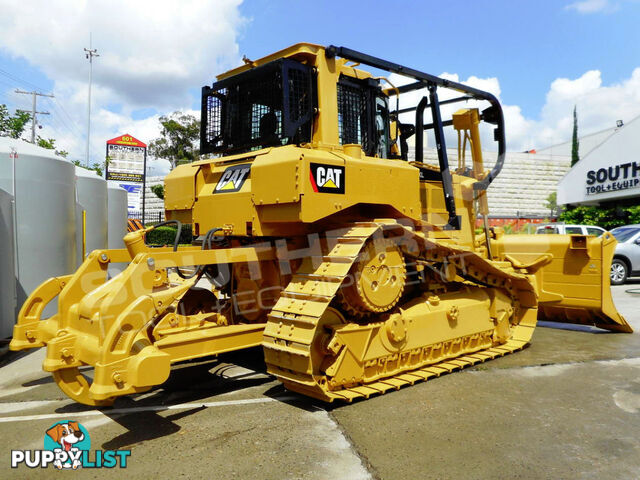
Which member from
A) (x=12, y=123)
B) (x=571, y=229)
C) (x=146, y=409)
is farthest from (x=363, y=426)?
(x=12, y=123)

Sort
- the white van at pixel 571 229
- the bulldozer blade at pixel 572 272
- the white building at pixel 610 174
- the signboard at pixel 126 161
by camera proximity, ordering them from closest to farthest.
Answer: the bulldozer blade at pixel 572 272, the white van at pixel 571 229, the signboard at pixel 126 161, the white building at pixel 610 174

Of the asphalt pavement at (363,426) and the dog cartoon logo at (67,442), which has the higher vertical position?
the asphalt pavement at (363,426)

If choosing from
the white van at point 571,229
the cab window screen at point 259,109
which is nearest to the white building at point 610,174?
the white van at point 571,229

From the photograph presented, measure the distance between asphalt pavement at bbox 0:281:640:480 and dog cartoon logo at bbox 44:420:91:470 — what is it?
0.08 meters

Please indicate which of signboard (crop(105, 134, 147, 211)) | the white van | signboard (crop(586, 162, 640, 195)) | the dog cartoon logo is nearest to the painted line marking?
the dog cartoon logo

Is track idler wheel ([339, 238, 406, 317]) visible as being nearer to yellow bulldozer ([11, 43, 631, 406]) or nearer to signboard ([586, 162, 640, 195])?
yellow bulldozer ([11, 43, 631, 406])

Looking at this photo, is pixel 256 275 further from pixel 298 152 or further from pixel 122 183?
pixel 122 183

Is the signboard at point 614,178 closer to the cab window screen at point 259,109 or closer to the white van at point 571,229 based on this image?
the white van at point 571,229

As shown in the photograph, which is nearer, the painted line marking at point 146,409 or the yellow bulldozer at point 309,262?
the yellow bulldozer at point 309,262

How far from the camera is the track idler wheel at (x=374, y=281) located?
4.80m

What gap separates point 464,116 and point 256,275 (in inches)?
145

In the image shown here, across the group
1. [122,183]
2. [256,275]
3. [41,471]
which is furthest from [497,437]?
[122,183]

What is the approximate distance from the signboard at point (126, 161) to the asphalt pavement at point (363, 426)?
66.6 feet

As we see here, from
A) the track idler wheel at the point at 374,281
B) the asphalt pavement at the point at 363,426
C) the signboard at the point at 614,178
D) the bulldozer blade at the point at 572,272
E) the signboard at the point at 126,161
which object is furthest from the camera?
the signboard at the point at 614,178
